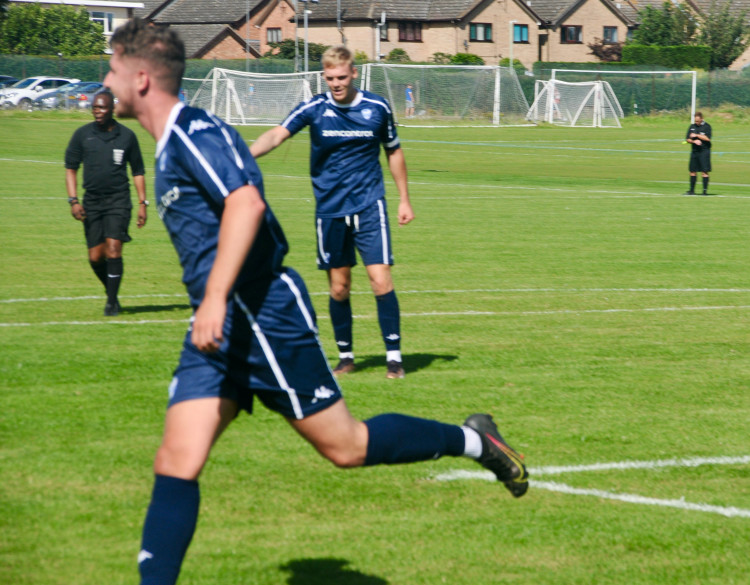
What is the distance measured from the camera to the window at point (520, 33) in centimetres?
9681

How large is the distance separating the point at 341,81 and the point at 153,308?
14.2ft

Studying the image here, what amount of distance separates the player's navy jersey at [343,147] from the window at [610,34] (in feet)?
325

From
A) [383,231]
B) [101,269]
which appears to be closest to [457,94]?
[101,269]

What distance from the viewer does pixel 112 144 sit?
10.8 m

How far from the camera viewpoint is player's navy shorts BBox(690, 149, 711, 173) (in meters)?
26.5

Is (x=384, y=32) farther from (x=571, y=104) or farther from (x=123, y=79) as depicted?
(x=123, y=79)

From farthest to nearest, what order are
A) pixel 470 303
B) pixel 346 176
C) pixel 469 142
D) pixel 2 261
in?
Result: pixel 469 142, pixel 2 261, pixel 470 303, pixel 346 176

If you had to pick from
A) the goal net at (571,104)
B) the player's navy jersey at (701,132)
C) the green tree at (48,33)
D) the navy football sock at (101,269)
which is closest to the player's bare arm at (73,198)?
the navy football sock at (101,269)

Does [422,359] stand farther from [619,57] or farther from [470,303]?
[619,57]

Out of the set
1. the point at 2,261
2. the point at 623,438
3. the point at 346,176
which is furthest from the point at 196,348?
the point at 2,261

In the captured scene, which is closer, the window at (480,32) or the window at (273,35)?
the window at (480,32)

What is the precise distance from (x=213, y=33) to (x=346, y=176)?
9491cm

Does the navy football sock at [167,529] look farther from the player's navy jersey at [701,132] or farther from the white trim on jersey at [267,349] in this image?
the player's navy jersey at [701,132]

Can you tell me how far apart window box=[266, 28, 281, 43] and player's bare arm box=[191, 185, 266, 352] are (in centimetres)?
10249
